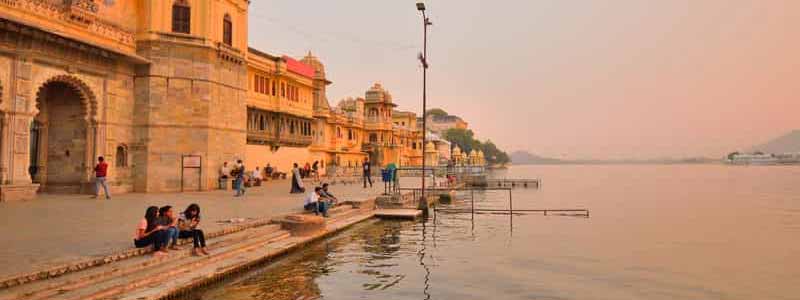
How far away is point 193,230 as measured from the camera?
10516 millimetres

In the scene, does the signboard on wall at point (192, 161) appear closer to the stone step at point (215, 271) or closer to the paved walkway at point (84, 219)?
the paved walkway at point (84, 219)

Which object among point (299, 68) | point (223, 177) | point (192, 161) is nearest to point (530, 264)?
point (192, 161)

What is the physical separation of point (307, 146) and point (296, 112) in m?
3.66

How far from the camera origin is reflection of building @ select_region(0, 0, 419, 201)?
17.1 meters

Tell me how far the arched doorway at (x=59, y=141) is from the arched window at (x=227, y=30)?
21.9 ft

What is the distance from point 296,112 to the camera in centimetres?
3822

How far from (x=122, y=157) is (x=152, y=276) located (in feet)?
49.5

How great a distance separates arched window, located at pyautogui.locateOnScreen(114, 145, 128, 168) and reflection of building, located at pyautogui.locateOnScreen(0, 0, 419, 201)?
40 millimetres

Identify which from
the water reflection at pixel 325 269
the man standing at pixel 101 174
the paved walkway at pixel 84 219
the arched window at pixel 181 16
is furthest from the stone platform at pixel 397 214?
the arched window at pixel 181 16

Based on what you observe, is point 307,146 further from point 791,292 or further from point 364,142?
point 791,292

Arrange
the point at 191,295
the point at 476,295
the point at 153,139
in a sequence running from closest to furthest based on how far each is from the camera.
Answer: the point at 191,295
the point at 476,295
the point at 153,139

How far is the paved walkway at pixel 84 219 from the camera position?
9016 mm

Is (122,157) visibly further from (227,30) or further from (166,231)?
(166,231)

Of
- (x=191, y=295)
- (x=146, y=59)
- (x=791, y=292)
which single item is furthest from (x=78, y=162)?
(x=791, y=292)
